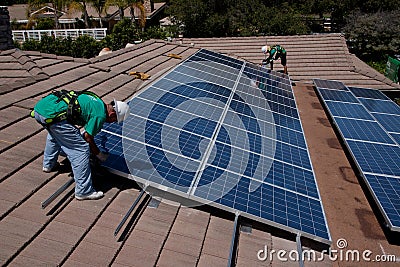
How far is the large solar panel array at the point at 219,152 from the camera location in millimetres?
5430

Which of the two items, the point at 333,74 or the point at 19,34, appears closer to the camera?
the point at 333,74

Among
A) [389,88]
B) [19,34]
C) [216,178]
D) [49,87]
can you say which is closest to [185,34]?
[19,34]

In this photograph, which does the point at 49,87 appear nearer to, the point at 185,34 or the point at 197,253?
the point at 197,253

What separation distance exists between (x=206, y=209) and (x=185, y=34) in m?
33.9

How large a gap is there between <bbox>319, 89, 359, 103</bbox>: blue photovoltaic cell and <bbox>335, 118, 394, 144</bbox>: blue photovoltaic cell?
2067 mm

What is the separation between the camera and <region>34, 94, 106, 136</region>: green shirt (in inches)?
197

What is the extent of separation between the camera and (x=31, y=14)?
46781 millimetres

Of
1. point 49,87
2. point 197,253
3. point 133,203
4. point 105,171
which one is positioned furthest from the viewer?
point 49,87


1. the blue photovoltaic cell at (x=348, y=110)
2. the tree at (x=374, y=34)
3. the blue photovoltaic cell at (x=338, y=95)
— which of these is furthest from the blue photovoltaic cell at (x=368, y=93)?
the tree at (x=374, y=34)

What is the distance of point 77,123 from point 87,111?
0.23 metres

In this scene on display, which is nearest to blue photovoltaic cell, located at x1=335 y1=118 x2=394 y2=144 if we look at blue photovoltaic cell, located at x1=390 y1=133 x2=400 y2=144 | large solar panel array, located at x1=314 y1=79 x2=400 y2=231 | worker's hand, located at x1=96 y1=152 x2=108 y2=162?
large solar panel array, located at x1=314 y1=79 x2=400 y2=231

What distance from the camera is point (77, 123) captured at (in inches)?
199

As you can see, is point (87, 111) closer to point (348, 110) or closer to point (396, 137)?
point (396, 137)

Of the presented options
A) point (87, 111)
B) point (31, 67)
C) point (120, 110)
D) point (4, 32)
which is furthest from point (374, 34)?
point (87, 111)
